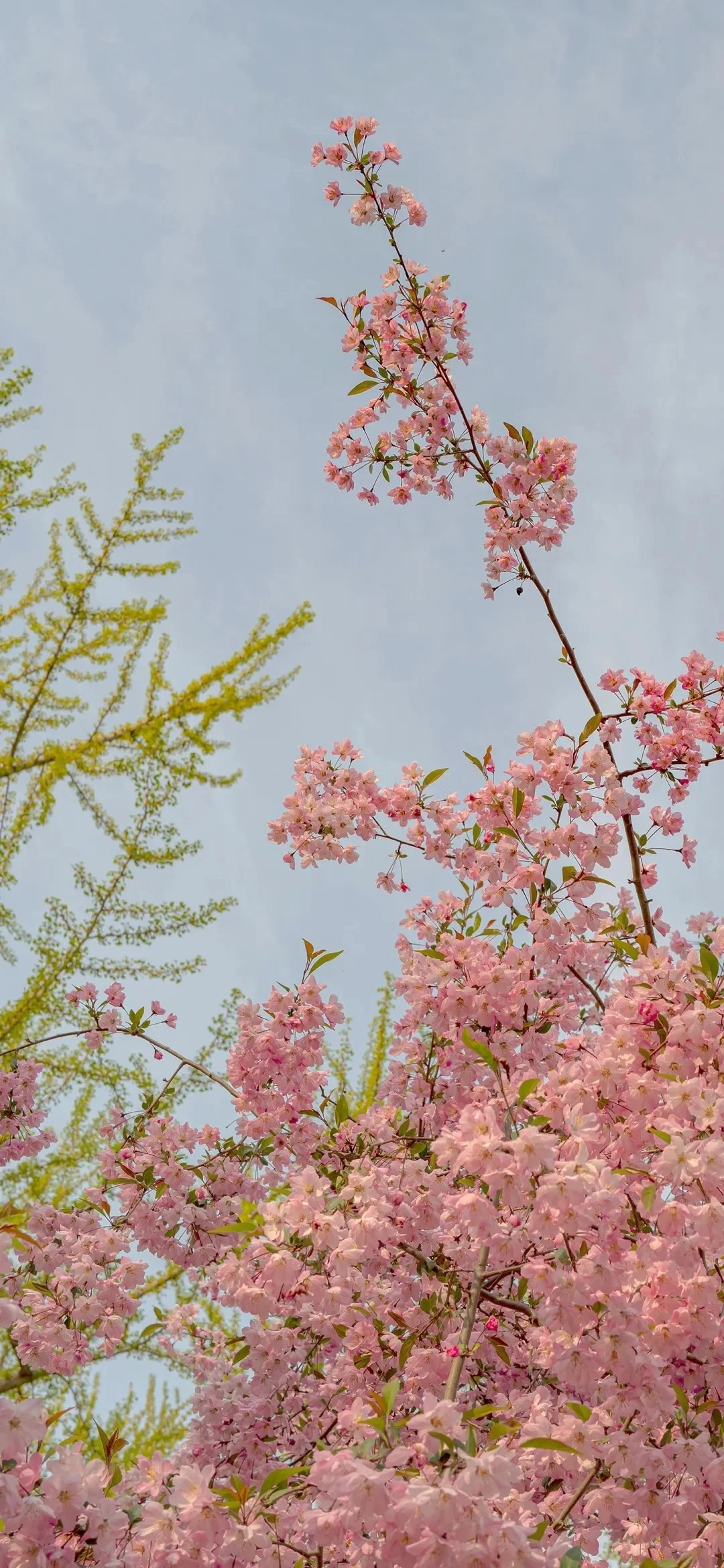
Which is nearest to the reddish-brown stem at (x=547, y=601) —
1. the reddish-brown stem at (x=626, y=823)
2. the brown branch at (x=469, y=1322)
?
the reddish-brown stem at (x=626, y=823)

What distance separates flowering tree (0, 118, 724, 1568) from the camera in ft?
7.00

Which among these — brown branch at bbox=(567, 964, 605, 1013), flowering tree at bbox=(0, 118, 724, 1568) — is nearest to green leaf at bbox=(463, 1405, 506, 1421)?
flowering tree at bbox=(0, 118, 724, 1568)

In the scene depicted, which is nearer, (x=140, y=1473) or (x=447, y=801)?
(x=140, y=1473)

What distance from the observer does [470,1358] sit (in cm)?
324

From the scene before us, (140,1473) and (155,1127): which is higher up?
(155,1127)

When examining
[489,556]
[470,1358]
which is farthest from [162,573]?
[470,1358]

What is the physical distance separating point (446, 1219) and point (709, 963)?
3.63ft

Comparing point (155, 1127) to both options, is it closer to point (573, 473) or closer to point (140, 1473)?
point (140, 1473)

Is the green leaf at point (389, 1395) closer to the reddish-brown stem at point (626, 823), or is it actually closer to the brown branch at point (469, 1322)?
the brown branch at point (469, 1322)

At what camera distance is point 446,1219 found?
3.02 metres

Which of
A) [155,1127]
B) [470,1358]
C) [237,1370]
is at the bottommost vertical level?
[237,1370]

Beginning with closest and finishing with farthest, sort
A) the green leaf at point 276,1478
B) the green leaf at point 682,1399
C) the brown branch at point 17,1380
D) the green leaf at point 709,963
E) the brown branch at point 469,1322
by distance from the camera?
the brown branch at point 17,1380 < the green leaf at point 276,1478 < the brown branch at point 469,1322 < the green leaf at point 682,1399 < the green leaf at point 709,963

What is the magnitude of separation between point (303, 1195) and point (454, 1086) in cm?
160

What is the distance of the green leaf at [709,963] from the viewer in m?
2.79
